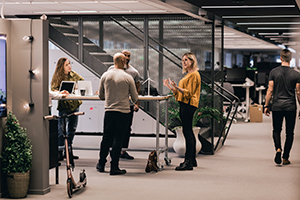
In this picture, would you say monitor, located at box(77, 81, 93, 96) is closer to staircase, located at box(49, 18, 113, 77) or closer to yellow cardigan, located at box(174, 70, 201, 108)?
yellow cardigan, located at box(174, 70, 201, 108)

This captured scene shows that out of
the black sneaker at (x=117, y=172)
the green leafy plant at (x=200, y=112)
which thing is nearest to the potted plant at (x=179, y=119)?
the green leafy plant at (x=200, y=112)

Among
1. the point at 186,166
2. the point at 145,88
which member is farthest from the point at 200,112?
the point at 186,166

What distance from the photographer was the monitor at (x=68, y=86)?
6.64 metres

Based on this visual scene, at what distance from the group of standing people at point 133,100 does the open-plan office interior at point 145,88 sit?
8.5 inches

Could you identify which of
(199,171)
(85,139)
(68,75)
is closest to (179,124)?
(199,171)

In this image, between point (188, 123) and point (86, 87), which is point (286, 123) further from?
point (86, 87)

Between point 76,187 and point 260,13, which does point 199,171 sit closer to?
point 76,187

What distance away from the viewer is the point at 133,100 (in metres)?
5.93

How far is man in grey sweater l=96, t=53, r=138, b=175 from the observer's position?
5801mm

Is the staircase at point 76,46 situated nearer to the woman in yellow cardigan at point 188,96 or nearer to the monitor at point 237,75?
the woman in yellow cardigan at point 188,96

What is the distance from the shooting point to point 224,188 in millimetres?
5316

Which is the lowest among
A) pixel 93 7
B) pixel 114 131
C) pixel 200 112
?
pixel 114 131

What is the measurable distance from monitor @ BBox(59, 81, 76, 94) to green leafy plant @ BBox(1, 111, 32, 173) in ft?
6.09

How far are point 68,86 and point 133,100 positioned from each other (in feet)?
3.99
